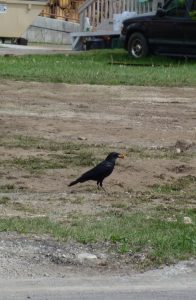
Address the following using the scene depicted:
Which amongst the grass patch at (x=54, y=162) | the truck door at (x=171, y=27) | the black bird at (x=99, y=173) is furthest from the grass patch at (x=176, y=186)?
the truck door at (x=171, y=27)

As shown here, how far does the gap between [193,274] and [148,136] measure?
22.0ft

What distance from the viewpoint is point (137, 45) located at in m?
26.2

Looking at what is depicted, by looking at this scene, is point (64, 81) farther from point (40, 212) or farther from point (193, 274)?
point (193, 274)

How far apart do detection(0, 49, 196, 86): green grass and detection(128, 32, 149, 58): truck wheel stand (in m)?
0.24

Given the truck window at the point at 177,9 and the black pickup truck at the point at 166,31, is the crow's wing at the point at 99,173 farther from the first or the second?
the truck window at the point at 177,9

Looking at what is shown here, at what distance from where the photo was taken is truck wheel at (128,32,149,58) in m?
26.0

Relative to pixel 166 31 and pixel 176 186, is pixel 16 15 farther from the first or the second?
pixel 176 186

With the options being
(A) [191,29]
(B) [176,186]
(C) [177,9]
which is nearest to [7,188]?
(B) [176,186]

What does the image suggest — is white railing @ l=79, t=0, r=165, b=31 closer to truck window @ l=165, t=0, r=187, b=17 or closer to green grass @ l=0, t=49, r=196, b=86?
truck window @ l=165, t=0, r=187, b=17

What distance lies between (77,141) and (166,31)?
1236 cm

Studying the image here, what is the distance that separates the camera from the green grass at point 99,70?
64.4 feet

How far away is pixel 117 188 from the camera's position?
1082cm

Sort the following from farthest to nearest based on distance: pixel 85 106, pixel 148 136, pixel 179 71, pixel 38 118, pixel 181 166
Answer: pixel 179 71 → pixel 85 106 → pixel 38 118 → pixel 148 136 → pixel 181 166

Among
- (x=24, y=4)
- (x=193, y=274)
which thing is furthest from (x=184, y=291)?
(x=24, y=4)
